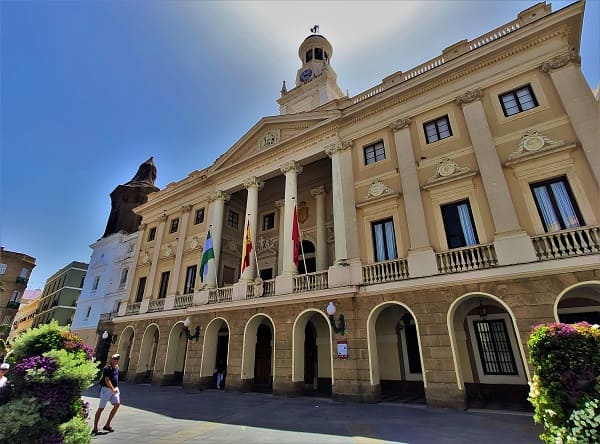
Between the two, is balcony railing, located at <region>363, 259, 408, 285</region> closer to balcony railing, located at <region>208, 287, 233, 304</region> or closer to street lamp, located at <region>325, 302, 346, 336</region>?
street lamp, located at <region>325, 302, 346, 336</region>

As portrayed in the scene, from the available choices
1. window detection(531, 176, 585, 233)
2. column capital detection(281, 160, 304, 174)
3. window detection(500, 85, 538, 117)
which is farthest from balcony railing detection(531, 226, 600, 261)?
column capital detection(281, 160, 304, 174)

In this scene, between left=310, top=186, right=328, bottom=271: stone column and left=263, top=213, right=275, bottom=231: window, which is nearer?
left=310, top=186, right=328, bottom=271: stone column

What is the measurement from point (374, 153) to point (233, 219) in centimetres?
1165

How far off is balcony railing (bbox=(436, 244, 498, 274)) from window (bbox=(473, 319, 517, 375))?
117 inches

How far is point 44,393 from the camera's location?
16.8ft

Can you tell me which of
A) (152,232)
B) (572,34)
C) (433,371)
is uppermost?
(572,34)

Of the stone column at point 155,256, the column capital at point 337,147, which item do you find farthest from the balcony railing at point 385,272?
the stone column at point 155,256

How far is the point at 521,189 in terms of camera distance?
34.5ft

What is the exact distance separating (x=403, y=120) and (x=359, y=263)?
7062 mm

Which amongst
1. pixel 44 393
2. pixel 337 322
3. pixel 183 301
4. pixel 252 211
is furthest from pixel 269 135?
pixel 44 393

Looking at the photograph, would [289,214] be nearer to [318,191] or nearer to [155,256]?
[318,191]

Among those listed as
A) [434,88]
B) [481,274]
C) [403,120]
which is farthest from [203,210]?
[481,274]

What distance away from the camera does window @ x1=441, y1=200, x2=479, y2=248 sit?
36.4 feet

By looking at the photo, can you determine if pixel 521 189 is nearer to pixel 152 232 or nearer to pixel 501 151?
pixel 501 151
